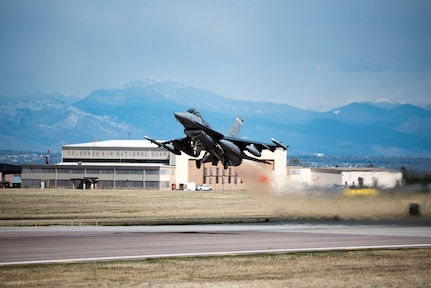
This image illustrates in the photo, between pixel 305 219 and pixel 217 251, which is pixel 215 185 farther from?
pixel 217 251

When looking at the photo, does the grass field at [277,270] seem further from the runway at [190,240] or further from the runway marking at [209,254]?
the runway at [190,240]

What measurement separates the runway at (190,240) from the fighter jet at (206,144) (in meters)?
5.56

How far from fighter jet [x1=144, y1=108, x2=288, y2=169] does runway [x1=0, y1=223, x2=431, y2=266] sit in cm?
556

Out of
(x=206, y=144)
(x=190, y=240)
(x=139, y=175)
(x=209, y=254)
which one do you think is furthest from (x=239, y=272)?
(x=139, y=175)

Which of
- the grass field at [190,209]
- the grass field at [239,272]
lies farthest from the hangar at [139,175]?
the grass field at [239,272]

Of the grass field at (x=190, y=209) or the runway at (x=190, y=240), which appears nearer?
the runway at (x=190, y=240)

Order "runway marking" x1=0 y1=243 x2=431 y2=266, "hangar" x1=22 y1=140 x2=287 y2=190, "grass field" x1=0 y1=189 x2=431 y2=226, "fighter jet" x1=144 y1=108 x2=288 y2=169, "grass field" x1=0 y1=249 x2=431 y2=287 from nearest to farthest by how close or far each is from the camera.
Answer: "grass field" x1=0 y1=249 x2=431 y2=287 → "runway marking" x1=0 y1=243 x2=431 y2=266 → "grass field" x1=0 y1=189 x2=431 y2=226 → "fighter jet" x1=144 y1=108 x2=288 y2=169 → "hangar" x1=22 y1=140 x2=287 y2=190

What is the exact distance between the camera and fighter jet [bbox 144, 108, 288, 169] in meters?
44.9

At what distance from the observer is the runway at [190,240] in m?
30.4

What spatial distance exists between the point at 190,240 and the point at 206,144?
442 inches

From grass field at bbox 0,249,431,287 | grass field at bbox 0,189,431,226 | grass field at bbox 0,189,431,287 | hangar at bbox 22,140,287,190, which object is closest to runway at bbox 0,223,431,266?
grass field at bbox 0,189,431,226

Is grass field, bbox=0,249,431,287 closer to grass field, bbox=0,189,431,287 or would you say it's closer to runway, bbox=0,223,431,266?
grass field, bbox=0,189,431,287

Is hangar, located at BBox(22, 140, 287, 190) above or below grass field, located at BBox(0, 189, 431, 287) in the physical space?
above

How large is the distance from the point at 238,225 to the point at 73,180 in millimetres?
80386
